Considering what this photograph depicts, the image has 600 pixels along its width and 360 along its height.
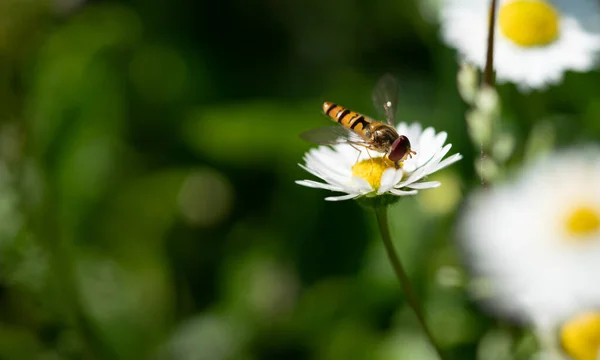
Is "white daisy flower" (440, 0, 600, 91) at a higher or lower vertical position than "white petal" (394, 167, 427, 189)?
higher

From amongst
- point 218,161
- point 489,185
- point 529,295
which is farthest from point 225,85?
point 529,295

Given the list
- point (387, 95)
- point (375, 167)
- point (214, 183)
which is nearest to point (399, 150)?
point (375, 167)

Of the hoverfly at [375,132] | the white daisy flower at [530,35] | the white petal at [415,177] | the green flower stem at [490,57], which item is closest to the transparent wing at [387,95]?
the hoverfly at [375,132]

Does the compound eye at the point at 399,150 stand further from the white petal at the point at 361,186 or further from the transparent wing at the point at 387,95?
the transparent wing at the point at 387,95

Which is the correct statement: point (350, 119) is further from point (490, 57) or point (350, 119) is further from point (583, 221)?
point (583, 221)

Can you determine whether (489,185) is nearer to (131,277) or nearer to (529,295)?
(529,295)

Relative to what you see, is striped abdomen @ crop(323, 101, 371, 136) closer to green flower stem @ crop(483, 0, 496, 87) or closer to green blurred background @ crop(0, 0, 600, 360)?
green flower stem @ crop(483, 0, 496, 87)

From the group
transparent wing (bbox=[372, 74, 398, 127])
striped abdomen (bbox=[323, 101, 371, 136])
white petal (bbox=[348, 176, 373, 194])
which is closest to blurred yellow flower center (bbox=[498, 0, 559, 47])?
transparent wing (bbox=[372, 74, 398, 127])

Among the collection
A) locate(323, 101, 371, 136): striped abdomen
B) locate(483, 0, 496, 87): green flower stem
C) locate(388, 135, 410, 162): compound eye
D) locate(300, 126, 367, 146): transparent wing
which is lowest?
locate(388, 135, 410, 162): compound eye
